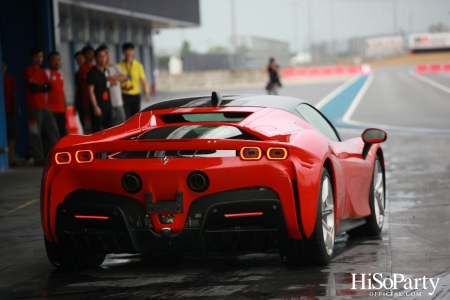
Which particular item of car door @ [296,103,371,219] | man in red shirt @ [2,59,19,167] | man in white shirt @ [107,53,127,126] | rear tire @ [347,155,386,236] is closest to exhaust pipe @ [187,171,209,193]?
car door @ [296,103,371,219]

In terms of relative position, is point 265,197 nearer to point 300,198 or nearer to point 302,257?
point 300,198

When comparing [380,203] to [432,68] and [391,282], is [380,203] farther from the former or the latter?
[432,68]

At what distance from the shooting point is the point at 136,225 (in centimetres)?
585

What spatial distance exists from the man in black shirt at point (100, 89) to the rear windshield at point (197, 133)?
8.07 metres

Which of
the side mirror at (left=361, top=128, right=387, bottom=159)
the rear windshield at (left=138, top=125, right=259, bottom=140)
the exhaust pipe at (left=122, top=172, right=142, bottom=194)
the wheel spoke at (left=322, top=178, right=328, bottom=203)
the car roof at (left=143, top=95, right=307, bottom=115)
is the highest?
the car roof at (left=143, top=95, right=307, bottom=115)

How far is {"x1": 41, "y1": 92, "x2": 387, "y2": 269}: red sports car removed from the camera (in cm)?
573

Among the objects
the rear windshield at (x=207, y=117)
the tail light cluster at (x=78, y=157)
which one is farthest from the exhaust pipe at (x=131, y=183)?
the rear windshield at (x=207, y=117)

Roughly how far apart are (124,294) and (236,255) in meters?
1.49

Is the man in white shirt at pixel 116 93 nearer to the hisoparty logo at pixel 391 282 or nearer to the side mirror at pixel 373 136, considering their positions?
the side mirror at pixel 373 136

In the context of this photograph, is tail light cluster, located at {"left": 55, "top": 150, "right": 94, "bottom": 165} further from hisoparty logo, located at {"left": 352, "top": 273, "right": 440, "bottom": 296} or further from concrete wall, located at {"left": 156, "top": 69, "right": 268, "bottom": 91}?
concrete wall, located at {"left": 156, "top": 69, "right": 268, "bottom": 91}

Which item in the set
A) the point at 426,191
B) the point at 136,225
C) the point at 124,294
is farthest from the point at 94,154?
the point at 426,191

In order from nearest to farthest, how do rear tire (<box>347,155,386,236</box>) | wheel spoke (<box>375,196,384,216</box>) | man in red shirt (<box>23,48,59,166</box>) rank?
1. rear tire (<box>347,155,386,236</box>)
2. wheel spoke (<box>375,196,384,216</box>)
3. man in red shirt (<box>23,48,59,166</box>)

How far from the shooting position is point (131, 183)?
19.1 ft

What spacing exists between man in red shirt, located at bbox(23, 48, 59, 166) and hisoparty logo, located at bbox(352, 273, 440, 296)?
978 cm
